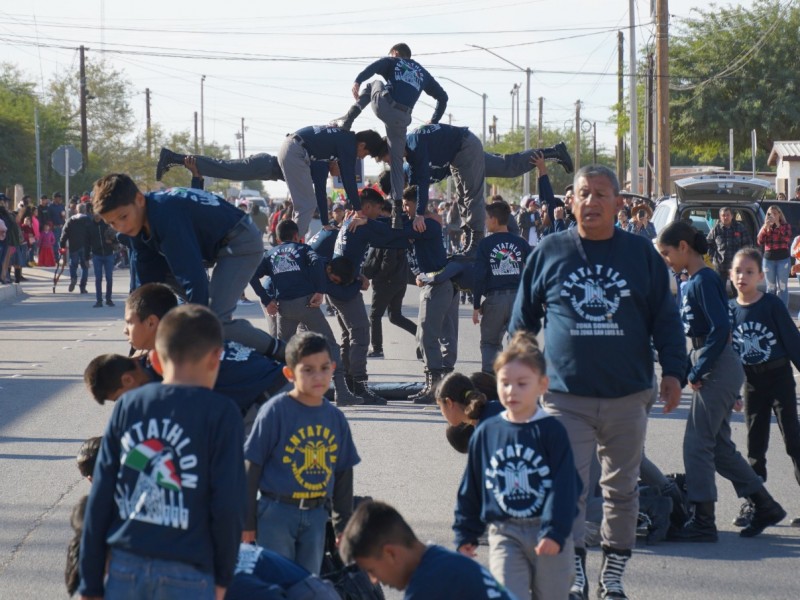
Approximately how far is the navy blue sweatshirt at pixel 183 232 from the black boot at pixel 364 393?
6006mm

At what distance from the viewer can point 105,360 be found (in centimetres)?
538

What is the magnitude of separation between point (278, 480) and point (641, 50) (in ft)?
171

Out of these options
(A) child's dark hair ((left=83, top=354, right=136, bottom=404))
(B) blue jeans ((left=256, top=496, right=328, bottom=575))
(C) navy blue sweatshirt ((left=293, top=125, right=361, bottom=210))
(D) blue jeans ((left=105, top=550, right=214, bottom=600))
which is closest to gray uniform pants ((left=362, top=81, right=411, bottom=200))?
(C) navy blue sweatshirt ((left=293, top=125, right=361, bottom=210))

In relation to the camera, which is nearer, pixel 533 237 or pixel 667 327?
pixel 667 327

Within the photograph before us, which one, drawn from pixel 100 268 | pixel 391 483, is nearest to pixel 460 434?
pixel 391 483

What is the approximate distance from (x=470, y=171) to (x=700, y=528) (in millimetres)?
6021

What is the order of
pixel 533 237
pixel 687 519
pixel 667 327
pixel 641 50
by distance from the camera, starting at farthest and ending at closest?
1. pixel 641 50
2. pixel 533 237
3. pixel 687 519
4. pixel 667 327

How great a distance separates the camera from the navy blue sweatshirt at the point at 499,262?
1178 centimetres

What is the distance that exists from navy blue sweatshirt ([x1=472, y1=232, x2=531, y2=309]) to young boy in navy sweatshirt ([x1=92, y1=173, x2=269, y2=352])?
5061mm

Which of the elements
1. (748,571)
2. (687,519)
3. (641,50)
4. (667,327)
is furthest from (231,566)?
(641,50)

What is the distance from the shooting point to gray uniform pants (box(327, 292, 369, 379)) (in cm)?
1238

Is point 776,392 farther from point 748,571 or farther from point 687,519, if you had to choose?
point 748,571

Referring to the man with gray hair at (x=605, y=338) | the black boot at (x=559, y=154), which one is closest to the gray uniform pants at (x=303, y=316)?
the black boot at (x=559, y=154)

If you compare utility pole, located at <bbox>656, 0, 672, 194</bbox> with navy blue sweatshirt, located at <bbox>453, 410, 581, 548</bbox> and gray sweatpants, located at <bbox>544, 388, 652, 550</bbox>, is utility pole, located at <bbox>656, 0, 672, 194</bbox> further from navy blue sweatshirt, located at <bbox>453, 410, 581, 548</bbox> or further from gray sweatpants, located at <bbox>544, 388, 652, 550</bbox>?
navy blue sweatshirt, located at <bbox>453, 410, 581, 548</bbox>
